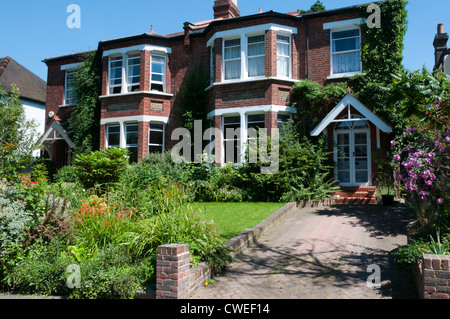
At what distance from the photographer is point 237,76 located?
626 inches

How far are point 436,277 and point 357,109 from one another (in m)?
9.57

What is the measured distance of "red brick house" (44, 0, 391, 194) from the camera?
46.4ft

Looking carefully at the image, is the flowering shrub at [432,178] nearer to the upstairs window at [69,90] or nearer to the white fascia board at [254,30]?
the white fascia board at [254,30]

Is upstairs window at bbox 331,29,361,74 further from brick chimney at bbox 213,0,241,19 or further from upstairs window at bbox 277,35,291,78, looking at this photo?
brick chimney at bbox 213,0,241,19

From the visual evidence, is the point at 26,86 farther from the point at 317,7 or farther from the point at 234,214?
the point at 234,214

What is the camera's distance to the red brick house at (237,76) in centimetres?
1413

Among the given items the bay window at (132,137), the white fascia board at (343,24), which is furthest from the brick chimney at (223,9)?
the bay window at (132,137)

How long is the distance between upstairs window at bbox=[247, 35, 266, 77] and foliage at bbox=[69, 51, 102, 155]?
8.79m

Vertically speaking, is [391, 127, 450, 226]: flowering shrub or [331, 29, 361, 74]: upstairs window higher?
[331, 29, 361, 74]: upstairs window

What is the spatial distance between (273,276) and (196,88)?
1308cm

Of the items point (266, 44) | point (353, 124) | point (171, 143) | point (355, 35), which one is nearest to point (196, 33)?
point (266, 44)

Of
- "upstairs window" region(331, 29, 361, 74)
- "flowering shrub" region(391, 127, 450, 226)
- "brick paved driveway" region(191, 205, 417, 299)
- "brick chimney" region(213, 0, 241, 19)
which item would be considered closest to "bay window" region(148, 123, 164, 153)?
"brick chimney" region(213, 0, 241, 19)

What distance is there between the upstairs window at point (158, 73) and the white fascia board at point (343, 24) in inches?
336
